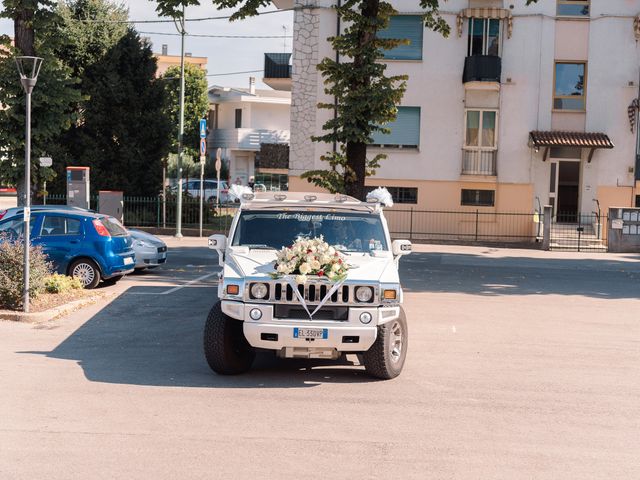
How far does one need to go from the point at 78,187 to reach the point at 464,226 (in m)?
14.6

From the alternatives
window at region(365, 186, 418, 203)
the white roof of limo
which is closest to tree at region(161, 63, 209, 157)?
window at region(365, 186, 418, 203)

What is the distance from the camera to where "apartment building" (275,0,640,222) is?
34.9 metres

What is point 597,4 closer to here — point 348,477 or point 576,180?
point 576,180

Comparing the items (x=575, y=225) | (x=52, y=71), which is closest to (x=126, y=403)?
(x=52, y=71)

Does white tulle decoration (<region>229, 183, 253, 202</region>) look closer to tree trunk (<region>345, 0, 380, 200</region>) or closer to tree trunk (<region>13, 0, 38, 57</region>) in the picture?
tree trunk (<region>345, 0, 380, 200</region>)

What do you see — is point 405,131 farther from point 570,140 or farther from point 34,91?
point 34,91

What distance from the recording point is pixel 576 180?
36.0 meters

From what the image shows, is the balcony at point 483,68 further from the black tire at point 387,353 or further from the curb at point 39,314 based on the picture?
the black tire at point 387,353

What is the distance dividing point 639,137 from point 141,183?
62.7 ft

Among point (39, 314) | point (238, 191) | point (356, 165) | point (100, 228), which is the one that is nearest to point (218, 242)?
point (238, 191)

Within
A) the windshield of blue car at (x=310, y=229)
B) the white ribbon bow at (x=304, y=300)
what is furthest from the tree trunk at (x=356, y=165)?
the white ribbon bow at (x=304, y=300)

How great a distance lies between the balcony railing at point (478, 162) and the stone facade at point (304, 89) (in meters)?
5.85

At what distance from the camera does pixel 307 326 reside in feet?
31.0

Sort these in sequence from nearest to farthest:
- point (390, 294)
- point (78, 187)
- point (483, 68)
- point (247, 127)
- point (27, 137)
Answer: point (390, 294)
point (27, 137)
point (78, 187)
point (483, 68)
point (247, 127)
